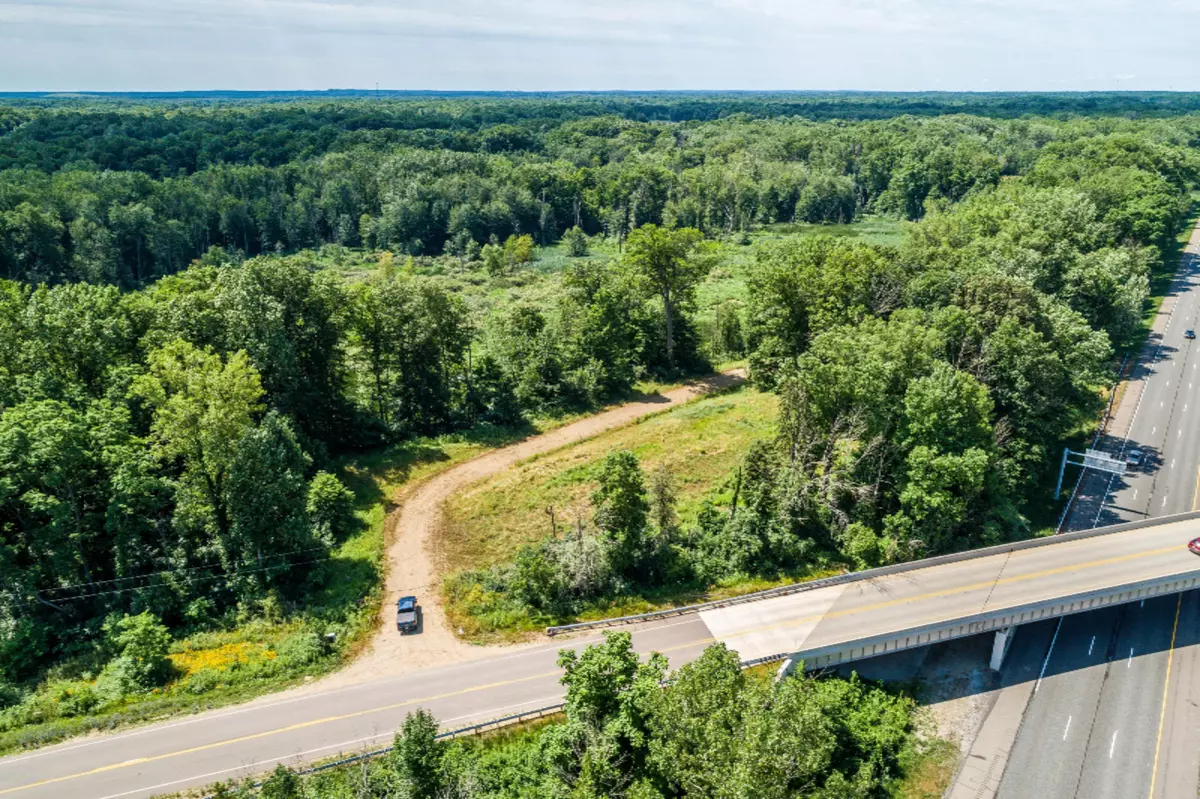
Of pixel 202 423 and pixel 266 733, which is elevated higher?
pixel 202 423

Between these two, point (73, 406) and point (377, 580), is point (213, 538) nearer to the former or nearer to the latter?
point (377, 580)

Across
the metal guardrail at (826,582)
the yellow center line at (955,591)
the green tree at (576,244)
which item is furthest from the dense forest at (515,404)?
the green tree at (576,244)

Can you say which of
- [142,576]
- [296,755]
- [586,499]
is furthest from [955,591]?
[142,576]

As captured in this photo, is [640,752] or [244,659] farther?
[244,659]

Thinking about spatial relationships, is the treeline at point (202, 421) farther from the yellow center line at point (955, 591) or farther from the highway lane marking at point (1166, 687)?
the highway lane marking at point (1166, 687)

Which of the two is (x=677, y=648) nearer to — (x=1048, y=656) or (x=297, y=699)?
(x=297, y=699)

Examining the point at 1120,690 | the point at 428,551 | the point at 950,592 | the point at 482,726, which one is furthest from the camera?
the point at 428,551
